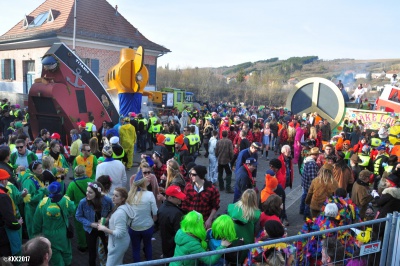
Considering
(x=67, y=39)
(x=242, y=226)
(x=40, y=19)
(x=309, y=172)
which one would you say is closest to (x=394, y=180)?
(x=309, y=172)

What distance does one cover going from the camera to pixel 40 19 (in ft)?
89.5

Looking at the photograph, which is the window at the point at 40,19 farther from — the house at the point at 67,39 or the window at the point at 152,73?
the window at the point at 152,73

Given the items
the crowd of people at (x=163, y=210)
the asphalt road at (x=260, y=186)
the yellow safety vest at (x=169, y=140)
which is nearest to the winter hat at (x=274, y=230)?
the crowd of people at (x=163, y=210)

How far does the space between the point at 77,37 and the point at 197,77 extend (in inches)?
935

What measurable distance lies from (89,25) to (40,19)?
482cm

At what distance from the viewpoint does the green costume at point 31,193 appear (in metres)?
5.03

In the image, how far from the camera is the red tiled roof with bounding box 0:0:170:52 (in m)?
24.5

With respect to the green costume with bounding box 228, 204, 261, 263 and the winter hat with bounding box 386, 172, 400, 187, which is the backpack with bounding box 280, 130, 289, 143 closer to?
the winter hat with bounding box 386, 172, 400, 187

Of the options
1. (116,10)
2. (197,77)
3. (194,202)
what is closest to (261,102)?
(197,77)

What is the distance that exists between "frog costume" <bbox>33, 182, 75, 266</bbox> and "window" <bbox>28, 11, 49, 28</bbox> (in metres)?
25.8

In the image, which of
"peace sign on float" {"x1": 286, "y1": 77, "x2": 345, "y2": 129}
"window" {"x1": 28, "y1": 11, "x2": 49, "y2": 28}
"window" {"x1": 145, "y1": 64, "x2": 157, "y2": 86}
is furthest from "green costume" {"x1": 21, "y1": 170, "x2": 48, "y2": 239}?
"window" {"x1": 28, "y1": 11, "x2": 49, "y2": 28}

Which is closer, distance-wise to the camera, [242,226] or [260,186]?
[242,226]

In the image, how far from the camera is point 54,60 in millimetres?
12016

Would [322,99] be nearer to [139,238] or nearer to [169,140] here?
[169,140]
